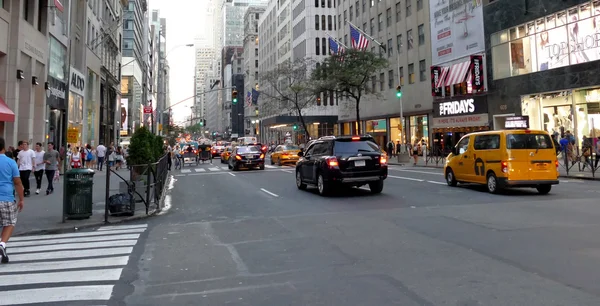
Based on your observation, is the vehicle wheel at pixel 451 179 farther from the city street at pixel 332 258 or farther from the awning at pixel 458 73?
the awning at pixel 458 73

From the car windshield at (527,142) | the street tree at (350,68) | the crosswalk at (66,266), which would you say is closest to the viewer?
the crosswalk at (66,266)

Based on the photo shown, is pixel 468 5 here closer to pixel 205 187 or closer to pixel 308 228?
pixel 205 187

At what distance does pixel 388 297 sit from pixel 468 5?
35587mm

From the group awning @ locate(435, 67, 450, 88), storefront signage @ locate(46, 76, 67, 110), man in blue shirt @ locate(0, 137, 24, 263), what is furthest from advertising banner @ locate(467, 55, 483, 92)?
man in blue shirt @ locate(0, 137, 24, 263)

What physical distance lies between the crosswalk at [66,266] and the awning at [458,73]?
Result: 105 ft

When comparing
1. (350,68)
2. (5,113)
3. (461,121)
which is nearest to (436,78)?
(461,121)

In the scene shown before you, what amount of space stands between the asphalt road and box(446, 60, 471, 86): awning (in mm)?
24974

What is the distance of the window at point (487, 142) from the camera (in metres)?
13.4

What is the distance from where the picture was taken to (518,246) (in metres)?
6.70

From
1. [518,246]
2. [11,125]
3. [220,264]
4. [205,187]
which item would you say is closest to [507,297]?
[518,246]

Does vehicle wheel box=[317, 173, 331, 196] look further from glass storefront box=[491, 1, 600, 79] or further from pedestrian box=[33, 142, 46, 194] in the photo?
glass storefront box=[491, 1, 600, 79]

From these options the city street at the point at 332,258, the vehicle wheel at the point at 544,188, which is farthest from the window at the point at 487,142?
the city street at the point at 332,258

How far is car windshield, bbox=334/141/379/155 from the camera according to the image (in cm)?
1346

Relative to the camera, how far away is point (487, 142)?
13828mm
